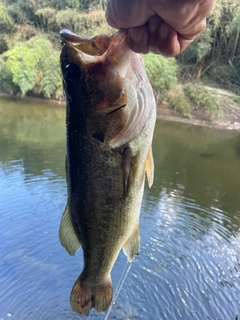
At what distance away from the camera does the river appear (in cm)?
489

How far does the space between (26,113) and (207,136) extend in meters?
8.27

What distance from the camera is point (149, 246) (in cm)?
612

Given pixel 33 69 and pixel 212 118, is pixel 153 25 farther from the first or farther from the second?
pixel 33 69

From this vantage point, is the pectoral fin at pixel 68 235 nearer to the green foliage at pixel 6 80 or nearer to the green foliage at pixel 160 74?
the green foliage at pixel 160 74

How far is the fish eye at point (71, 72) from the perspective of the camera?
1300 millimetres

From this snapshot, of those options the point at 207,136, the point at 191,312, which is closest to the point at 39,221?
the point at 191,312

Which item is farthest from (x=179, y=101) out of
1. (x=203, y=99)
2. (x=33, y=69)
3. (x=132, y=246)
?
(x=132, y=246)

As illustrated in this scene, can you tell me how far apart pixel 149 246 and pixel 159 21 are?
17.9 ft

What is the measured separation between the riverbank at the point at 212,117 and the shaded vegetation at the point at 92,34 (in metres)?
0.27

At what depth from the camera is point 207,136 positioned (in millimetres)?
14273

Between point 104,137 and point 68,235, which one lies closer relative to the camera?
point 104,137

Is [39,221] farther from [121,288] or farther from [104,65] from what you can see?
[104,65]

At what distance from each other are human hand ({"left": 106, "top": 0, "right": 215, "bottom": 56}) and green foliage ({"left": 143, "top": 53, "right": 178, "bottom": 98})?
15.5 metres

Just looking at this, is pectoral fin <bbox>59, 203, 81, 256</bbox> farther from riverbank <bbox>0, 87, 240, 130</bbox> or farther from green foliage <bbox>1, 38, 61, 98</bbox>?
green foliage <bbox>1, 38, 61, 98</bbox>
